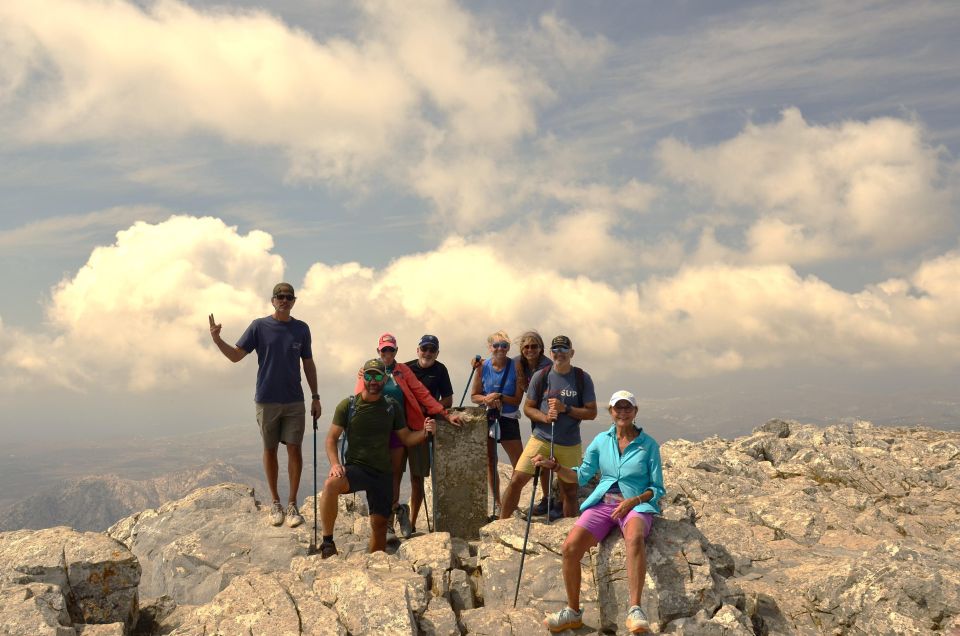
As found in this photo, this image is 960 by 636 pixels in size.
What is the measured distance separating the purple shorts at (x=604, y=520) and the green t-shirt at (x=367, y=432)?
411 cm

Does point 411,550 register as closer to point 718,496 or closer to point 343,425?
point 343,425

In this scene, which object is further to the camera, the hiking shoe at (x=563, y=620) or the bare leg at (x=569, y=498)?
the bare leg at (x=569, y=498)

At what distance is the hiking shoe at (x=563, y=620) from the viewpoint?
806 cm

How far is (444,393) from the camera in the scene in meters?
12.6

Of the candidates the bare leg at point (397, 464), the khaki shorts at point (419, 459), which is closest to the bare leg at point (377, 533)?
the bare leg at point (397, 464)

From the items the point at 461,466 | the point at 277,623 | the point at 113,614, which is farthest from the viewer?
the point at 461,466

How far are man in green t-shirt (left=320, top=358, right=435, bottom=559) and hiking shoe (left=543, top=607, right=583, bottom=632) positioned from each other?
3955 mm

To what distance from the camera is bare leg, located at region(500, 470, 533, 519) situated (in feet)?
37.2

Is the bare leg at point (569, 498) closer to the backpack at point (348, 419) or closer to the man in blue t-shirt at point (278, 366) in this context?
the backpack at point (348, 419)

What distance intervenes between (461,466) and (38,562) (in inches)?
287

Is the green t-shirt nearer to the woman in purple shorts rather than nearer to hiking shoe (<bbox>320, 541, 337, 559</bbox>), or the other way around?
hiking shoe (<bbox>320, 541, 337, 559</bbox>)

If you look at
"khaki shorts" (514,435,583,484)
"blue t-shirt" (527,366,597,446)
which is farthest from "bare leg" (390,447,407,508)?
"blue t-shirt" (527,366,597,446)

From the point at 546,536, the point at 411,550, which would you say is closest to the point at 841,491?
the point at 546,536

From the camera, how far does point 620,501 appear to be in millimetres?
8812
